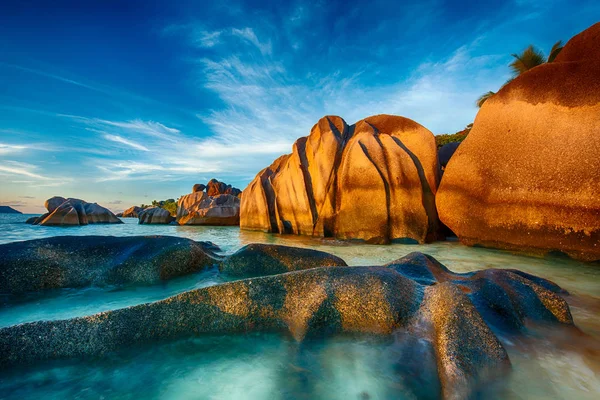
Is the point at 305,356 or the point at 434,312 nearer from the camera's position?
the point at 305,356

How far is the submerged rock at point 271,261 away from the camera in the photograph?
4.82m

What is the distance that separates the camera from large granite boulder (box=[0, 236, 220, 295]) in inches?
157

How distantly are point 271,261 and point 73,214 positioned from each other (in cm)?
3128

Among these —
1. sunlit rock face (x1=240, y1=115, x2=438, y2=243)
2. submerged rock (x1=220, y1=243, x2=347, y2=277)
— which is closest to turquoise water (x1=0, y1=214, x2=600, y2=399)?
submerged rock (x1=220, y1=243, x2=347, y2=277)

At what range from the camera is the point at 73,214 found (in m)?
27.8

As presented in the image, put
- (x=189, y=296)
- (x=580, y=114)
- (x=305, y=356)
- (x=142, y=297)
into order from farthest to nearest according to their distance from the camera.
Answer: (x=580, y=114), (x=142, y=297), (x=189, y=296), (x=305, y=356)

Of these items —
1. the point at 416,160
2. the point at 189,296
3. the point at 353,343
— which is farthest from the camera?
the point at 416,160

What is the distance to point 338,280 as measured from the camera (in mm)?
2959

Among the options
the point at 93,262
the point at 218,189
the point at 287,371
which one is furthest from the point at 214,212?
the point at 287,371

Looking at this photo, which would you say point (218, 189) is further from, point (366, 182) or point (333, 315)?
point (333, 315)

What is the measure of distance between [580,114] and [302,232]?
11550 millimetres

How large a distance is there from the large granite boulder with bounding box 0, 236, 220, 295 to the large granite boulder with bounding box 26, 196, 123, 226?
95.8 ft

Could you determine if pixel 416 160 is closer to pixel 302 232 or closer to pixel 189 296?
pixel 302 232

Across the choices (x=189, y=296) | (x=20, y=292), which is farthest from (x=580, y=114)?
(x=20, y=292)
